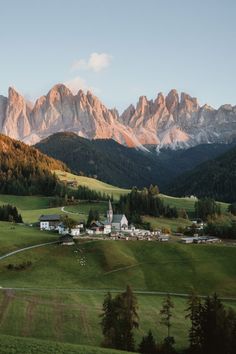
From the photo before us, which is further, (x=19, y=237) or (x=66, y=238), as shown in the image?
(x=19, y=237)

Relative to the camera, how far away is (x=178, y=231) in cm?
16900

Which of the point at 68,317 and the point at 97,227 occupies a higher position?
the point at 97,227

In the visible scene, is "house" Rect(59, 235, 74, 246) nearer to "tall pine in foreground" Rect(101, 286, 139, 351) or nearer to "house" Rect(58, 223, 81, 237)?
"house" Rect(58, 223, 81, 237)

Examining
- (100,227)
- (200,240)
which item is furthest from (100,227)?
(200,240)

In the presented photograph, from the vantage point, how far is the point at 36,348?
152ft

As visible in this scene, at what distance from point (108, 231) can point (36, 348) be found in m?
113

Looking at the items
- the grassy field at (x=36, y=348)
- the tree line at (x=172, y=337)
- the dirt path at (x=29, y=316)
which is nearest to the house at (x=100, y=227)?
the dirt path at (x=29, y=316)

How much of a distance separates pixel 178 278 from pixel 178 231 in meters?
58.0

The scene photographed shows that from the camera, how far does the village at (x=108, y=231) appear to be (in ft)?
468

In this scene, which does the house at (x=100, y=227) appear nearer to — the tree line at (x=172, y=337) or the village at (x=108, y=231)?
the village at (x=108, y=231)

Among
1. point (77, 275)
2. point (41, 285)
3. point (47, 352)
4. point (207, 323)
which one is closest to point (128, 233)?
point (77, 275)

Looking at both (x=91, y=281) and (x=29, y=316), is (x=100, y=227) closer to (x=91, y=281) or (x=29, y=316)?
(x=91, y=281)

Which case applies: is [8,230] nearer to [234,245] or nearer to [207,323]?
[234,245]

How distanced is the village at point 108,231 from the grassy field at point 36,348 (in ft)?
273
